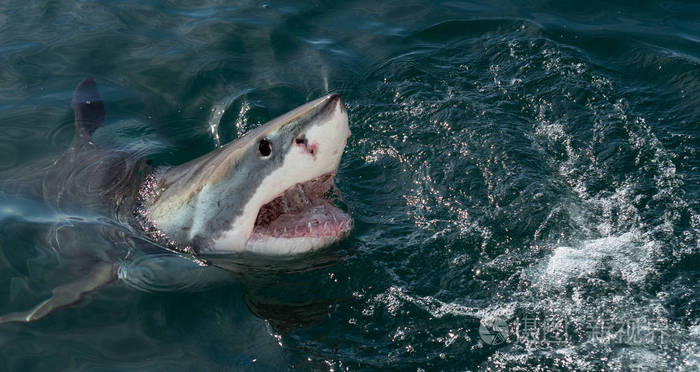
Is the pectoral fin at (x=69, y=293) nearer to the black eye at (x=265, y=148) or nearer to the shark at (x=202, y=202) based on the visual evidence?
the shark at (x=202, y=202)

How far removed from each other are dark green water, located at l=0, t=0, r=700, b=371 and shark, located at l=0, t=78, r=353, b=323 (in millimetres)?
155

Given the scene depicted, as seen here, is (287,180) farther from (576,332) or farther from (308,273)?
(576,332)

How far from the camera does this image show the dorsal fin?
15.8 feet

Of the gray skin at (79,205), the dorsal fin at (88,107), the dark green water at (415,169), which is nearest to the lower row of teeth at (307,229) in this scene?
the dark green water at (415,169)

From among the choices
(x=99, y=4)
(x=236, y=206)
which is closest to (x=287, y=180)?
(x=236, y=206)

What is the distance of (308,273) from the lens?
Result: 12.0ft

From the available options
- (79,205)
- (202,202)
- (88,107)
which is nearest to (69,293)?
(79,205)

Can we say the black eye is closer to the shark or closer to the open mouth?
the shark

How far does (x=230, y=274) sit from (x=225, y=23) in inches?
140

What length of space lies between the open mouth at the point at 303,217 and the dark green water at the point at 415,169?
0.23 m

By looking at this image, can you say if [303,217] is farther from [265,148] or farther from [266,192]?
[265,148]

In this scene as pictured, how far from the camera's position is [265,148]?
3.17 meters

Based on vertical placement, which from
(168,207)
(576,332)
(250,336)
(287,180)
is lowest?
(250,336)

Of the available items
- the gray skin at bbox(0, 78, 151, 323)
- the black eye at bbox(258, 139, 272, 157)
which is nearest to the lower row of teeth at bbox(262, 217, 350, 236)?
the black eye at bbox(258, 139, 272, 157)
